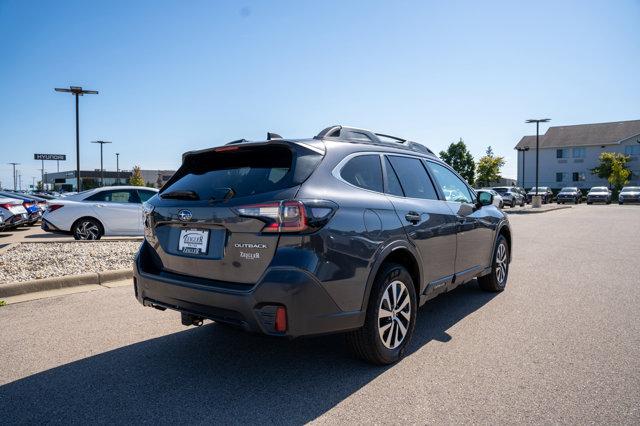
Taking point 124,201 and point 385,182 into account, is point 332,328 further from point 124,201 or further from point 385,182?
point 124,201

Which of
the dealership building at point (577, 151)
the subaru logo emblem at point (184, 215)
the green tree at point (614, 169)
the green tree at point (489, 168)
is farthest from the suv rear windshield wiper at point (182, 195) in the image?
the green tree at point (489, 168)

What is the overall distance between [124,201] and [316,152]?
31.1 ft

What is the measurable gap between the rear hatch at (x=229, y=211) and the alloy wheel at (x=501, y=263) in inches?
143

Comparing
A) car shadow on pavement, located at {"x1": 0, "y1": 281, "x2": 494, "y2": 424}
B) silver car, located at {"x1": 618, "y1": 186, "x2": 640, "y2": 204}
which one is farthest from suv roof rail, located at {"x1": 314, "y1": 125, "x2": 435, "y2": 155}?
silver car, located at {"x1": 618, "y1": 186, "x2": 640, "y2": 204}

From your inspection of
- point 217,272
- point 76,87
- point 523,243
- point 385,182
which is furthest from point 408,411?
point 76,87

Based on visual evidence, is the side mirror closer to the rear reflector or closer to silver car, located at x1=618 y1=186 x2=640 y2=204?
the rear reflector

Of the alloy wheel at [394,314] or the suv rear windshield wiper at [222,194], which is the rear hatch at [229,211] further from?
the alloy wheel at [394,314]

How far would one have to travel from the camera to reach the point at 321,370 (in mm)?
3430

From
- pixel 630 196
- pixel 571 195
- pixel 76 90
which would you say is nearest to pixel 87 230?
pixel 76 90

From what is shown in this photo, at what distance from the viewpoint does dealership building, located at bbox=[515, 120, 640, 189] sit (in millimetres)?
61000

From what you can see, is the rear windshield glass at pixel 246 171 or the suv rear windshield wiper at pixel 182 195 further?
the suv rear windshield wiper at pixel 182 195

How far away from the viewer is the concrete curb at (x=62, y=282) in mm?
5742

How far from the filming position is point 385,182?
376 cm

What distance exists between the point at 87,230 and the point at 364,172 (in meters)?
9.51
